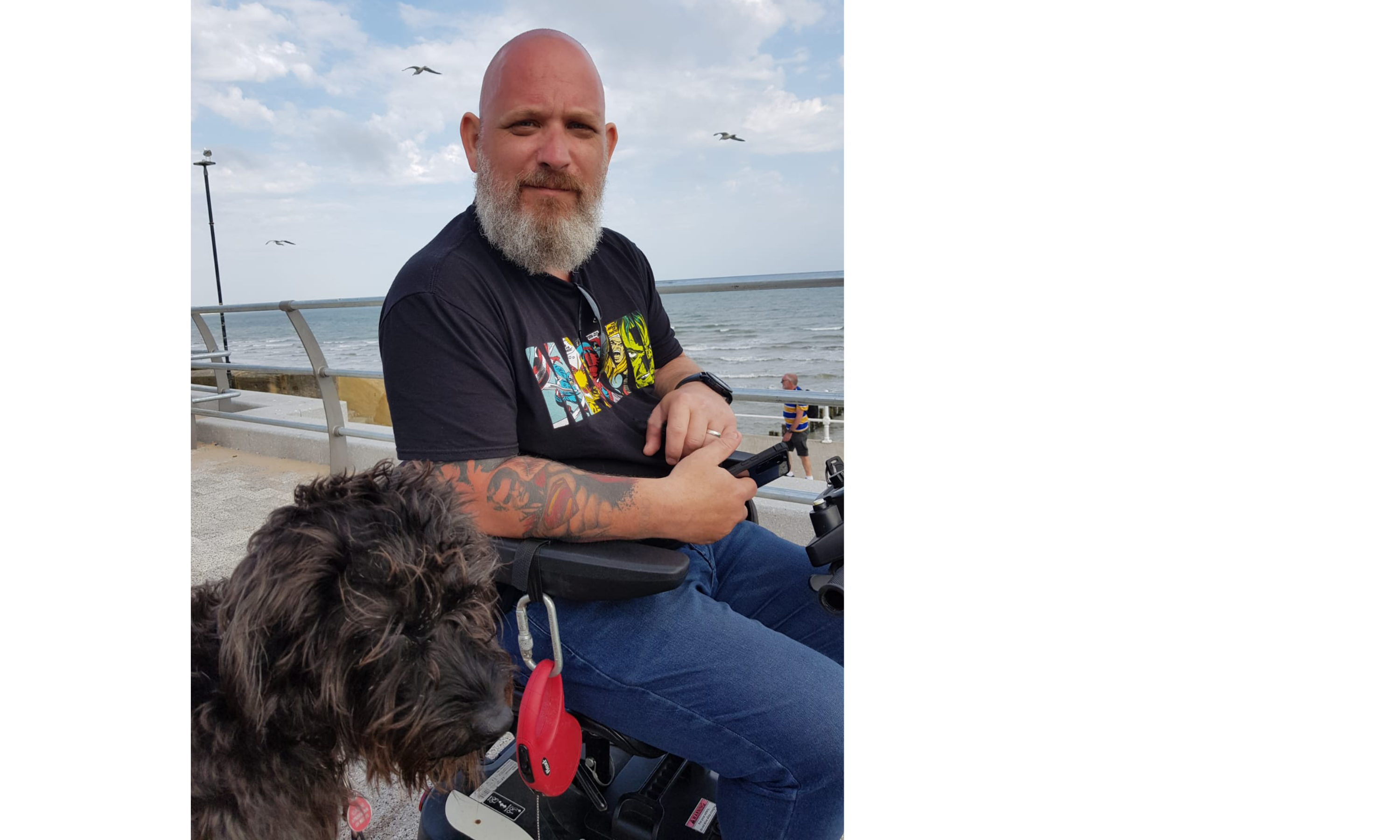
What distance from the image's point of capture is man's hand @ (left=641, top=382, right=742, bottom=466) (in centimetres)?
144

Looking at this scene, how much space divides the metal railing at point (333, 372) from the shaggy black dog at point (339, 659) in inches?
69.1

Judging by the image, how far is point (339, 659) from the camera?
82 centimetres

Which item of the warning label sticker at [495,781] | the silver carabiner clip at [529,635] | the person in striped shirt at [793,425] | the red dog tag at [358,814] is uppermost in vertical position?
the person in striped shirt at [793,425]

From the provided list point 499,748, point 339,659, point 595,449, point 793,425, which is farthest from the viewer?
point 793,425

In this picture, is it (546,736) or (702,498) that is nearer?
(546,736)

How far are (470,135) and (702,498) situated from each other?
0.98 m

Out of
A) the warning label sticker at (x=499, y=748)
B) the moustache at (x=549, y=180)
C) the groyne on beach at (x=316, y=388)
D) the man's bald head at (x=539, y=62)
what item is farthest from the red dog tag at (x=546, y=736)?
the groyne on beach at (x=316, y=388)

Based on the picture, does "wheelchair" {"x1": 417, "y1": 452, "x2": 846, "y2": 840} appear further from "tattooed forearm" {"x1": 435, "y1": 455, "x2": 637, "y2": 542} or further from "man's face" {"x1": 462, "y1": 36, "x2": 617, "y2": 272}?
"man's face" {"x1": 462, "y1": 36, "x2": 617, "y2": 272}

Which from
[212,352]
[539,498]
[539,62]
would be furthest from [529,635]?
[212,352]

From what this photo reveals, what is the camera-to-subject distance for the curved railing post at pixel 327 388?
4.26 meters

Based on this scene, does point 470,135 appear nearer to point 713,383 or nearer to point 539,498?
point 713,383

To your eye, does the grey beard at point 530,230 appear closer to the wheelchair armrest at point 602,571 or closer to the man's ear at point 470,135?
the man's ear at point 470,135
